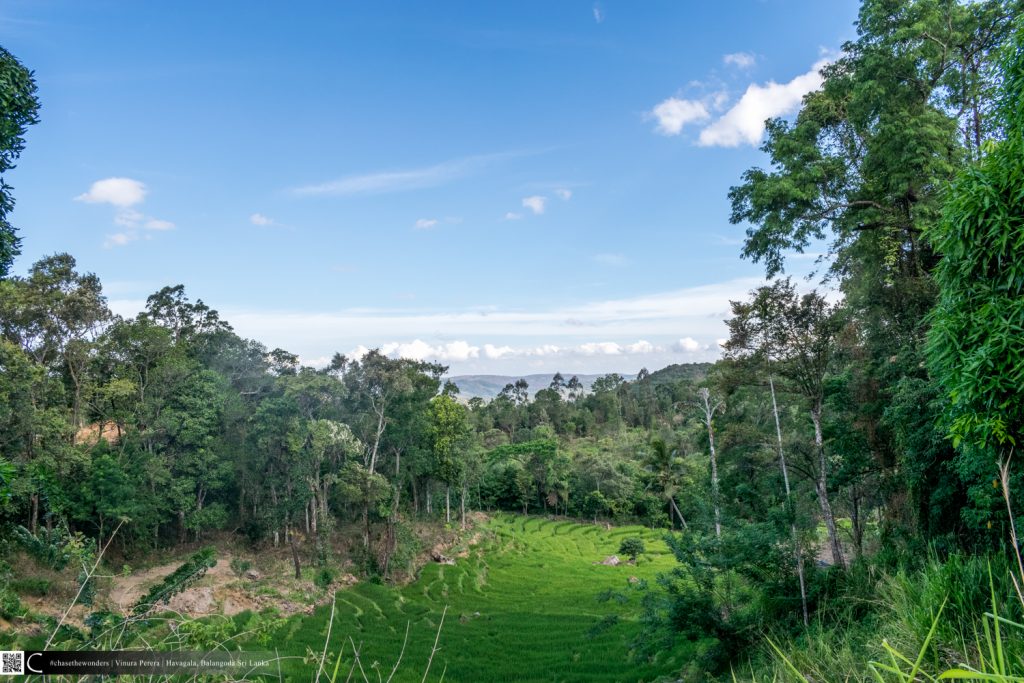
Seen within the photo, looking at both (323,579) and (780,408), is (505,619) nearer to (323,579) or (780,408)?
(323,579)

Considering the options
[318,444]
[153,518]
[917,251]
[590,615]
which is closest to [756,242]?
[917,251]

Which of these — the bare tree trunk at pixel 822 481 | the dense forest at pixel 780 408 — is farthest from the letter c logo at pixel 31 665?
the bare tree trunk at pixel 822 481

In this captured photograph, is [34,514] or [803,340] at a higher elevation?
[803,340]

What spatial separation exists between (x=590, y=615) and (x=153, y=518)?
15.5m

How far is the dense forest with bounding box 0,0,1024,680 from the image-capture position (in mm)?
4109

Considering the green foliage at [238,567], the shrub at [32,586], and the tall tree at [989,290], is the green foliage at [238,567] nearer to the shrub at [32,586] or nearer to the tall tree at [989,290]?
the shrub at [32,586]

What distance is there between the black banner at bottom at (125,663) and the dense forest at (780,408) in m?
2.16

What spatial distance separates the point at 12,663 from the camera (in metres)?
2.16

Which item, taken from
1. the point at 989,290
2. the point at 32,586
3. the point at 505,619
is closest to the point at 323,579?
the point at 505,619

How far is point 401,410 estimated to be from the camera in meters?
24.5

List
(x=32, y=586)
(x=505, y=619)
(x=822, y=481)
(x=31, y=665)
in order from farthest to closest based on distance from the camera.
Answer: (x=505, y=619) < (x=32, y=586) < (x=822, y=481) < (x=31, y=665)

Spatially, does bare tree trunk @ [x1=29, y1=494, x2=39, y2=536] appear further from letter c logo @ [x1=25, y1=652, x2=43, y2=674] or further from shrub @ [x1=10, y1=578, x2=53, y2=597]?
letter c logo @ [x1=25, y1=652, x2=43, y2=674]

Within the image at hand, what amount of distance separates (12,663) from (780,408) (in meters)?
16.4

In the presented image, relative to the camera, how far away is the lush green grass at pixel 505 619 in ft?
42.5
